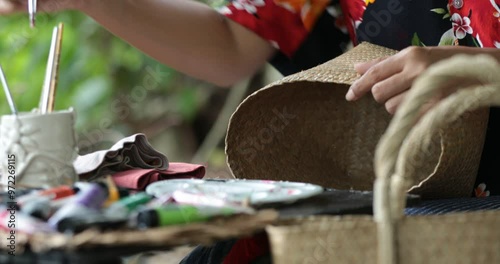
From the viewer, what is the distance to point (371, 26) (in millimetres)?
1250

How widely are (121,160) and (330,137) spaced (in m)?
0.46

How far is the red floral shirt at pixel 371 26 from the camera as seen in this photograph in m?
1.19

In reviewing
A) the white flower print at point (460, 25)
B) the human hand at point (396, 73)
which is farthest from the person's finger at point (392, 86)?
the white flower print at point (460, 25)

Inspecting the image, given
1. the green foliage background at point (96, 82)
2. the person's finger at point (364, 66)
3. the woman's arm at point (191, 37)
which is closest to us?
the person's finger at point (364, 66)

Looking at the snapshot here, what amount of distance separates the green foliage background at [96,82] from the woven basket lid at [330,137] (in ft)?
3.31

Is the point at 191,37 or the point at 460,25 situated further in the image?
the point at 191,37

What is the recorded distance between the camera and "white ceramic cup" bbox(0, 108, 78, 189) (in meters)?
0.77

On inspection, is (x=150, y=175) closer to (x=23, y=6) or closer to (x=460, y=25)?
(x=23, y=6)

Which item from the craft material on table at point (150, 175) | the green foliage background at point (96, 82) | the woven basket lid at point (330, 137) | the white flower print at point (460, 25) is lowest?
the green foliage background at point (96, 82)

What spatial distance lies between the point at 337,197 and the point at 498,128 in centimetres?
48

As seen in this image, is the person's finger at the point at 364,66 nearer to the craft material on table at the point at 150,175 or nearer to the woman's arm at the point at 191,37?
the craft material on table at the point at 150,175

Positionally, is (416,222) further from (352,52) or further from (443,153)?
(352,52)

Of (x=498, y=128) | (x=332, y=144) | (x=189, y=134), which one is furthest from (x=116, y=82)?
(x=498, y=128)

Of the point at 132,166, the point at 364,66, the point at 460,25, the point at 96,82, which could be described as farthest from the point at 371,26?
the point at 96,82
